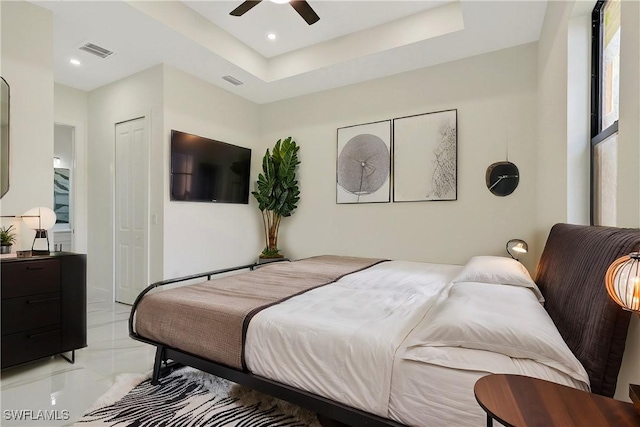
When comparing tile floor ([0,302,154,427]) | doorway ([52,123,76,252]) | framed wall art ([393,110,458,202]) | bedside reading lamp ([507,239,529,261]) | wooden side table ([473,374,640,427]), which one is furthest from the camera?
doorway ([52,123,76,252])

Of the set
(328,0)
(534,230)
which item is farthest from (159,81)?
(534,230)

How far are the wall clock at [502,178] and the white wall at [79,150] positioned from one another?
207 inches

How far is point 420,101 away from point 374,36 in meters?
0.91

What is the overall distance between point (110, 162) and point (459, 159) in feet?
14.5

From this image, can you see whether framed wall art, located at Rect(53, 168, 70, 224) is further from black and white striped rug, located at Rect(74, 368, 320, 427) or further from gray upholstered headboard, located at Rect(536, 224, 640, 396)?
gray upholstered headboard, located at Rect(536, 224, 640, 396)

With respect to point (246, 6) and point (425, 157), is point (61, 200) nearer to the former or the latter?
point (246, 6)

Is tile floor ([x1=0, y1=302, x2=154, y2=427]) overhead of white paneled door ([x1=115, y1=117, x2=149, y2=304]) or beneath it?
beneath

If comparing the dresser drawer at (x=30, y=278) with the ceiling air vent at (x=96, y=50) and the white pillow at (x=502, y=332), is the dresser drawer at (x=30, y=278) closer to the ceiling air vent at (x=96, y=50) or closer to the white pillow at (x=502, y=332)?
the ceiling air vent at (x=96, y=50)

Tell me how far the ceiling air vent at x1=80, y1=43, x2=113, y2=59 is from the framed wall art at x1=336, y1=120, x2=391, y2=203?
9.17 ft

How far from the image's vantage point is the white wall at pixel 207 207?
3.72 m

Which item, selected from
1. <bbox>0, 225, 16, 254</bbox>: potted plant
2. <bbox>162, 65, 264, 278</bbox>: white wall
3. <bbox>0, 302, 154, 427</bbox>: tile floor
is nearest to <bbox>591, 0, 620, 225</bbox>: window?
<bbox>0, 302, 154, 427</bbox>: tile floor

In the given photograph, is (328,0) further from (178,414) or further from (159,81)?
(178,414)

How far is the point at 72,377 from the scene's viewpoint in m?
2.30

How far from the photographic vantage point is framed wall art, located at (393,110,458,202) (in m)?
3.60
